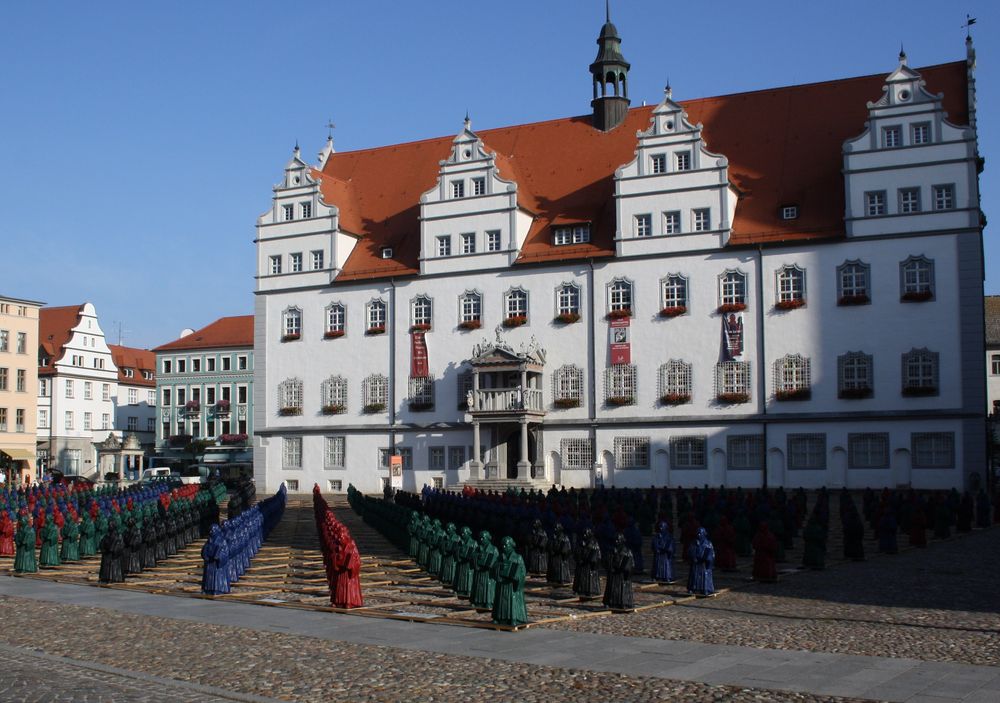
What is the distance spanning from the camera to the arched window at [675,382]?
44688 millimetres

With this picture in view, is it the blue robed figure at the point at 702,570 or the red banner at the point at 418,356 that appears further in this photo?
the red banner at the point at 418,356

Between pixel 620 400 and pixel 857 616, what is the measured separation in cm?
3127

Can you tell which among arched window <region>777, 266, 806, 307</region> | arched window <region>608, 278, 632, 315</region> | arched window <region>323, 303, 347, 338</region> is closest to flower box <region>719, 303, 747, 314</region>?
arched window <region>777, 266, 806, 307</region>

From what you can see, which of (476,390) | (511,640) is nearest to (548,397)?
(476,390)

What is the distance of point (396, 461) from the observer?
35812 mm

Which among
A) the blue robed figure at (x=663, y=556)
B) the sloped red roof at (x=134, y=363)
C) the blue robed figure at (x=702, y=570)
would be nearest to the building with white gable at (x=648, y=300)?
the blue robed figure at (x=663, y=556)

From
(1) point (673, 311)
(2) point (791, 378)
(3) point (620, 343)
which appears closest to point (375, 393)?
(3) point (620, 343)

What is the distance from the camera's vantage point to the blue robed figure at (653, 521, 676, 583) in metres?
18.7

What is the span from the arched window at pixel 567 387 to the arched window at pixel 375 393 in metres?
8.40

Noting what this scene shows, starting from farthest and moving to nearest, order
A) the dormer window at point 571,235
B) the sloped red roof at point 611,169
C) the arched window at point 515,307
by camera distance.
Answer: the arched window at point 515,307 → the dormer window at point 571,235 → the sloped red roof at point 611,169

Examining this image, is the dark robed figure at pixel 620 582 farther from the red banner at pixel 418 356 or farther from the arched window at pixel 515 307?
the red banner at pixel 418 356

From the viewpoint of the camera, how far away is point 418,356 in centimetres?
5000

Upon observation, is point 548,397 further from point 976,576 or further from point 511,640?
point 511,640

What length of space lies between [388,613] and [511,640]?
8.88 ft
